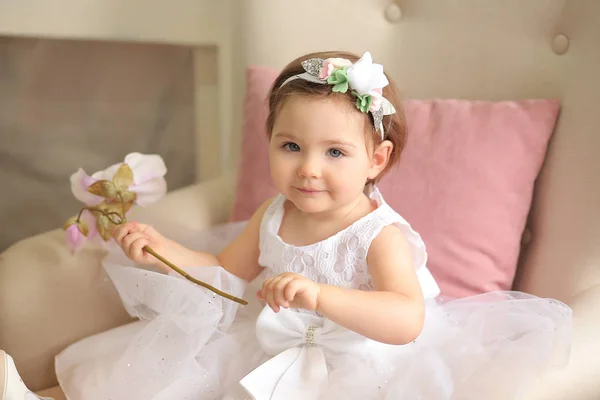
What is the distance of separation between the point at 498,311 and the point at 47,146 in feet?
3.49

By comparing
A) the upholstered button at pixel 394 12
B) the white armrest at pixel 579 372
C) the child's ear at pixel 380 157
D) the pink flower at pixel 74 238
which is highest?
the upholstered button at pixel 394 12

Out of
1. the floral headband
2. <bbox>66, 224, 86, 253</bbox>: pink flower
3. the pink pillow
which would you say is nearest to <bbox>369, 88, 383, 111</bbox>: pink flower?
the floral headband

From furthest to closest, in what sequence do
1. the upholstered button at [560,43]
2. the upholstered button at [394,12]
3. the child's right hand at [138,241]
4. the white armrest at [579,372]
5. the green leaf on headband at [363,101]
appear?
1. the upholstered button at [394,12]
2. the upholstered button at [560,43]
3. the child's right hand at [138,241]
4. the green leaf on headband at [363,101]
5. the white armrest at [579,372]

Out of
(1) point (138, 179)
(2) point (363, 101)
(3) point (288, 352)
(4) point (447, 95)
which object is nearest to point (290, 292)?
(3) point (288, 352)

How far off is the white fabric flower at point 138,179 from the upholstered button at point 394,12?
0.52 m

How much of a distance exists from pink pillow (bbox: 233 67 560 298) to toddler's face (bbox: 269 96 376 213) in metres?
0.20

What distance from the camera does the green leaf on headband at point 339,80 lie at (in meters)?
0.80

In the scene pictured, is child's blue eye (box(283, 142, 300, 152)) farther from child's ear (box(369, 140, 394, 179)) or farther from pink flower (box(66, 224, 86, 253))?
pink flower (box(66, 224, 86, 253))

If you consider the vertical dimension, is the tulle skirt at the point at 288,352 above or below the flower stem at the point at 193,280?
below

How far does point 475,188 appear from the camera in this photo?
1.01 meters

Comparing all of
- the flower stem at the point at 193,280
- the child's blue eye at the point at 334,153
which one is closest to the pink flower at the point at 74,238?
the flower stem at the point at 193,280

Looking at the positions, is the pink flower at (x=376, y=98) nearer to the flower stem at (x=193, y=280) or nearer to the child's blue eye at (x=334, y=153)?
the child's blue eye at (x=334, y=153)

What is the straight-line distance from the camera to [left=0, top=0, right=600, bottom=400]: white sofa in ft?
3.12

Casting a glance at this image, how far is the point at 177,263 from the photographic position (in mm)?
966
